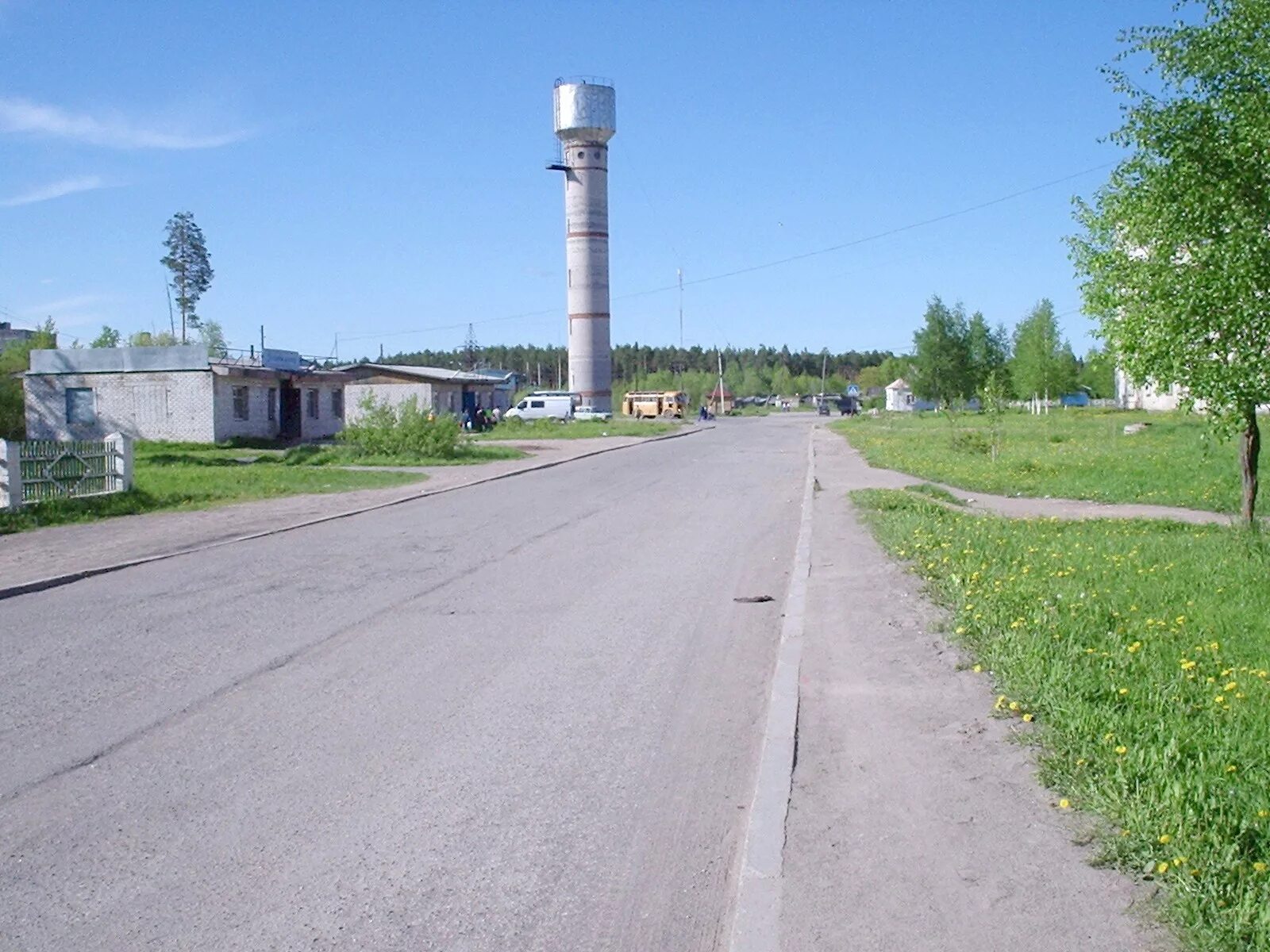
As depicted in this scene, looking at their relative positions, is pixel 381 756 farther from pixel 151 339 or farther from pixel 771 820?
pixel 151 339

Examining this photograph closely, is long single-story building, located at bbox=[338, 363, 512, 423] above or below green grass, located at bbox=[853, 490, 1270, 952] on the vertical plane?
above

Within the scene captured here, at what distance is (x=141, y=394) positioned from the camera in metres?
42.1

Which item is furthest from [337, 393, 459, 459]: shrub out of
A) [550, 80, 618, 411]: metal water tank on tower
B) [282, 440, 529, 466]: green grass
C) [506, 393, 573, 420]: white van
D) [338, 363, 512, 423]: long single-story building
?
[550, 80, 618, 411]: metal water tank on tower

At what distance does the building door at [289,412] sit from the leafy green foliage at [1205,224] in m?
39.2

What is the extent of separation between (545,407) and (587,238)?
1363 centimetres

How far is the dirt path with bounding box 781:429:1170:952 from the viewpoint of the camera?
408cm

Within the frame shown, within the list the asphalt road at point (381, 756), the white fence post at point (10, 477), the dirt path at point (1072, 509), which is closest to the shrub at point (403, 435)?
the dirt path at point (1072, 509)

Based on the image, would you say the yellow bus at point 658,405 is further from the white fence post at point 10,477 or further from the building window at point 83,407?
the white fence post at point 10,477

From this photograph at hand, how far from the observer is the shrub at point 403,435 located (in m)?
36.8

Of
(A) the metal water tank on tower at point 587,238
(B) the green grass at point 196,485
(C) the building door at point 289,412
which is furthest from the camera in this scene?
(A) the metal water tank on tower at point 587,238

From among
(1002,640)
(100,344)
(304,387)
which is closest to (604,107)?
(100,344)

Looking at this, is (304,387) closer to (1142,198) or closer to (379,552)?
(379,552)

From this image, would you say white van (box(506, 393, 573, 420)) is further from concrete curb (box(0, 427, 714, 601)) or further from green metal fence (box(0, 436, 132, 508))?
green metal fence (box(0, 436, 132, 508))

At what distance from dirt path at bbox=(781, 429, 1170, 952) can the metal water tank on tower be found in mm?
79601
